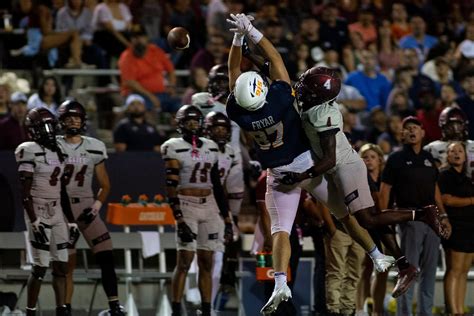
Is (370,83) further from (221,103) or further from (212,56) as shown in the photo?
(221,103)

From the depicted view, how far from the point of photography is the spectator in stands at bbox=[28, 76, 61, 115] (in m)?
13.6

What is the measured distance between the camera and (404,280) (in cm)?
1016

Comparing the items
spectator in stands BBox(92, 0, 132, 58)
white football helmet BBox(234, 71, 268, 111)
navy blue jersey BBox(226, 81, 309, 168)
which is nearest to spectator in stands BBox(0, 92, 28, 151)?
spectator in stands BBox(92, 0, 132, 58)

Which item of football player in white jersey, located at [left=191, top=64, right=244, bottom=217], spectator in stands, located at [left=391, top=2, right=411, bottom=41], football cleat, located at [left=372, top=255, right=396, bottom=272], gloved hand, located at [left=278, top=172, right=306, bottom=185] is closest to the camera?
gloved hand, located at [left=278, top=172, right=306, bottom=185]

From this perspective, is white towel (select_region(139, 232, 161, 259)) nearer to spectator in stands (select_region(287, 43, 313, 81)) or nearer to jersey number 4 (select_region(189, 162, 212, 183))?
jersey number 4 (select_region(189, 162, 212, 183))

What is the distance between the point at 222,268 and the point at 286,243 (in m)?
3.17

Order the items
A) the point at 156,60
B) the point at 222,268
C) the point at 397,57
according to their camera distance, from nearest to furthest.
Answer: the point at 222,268
the point at 156,60
the point at 397,57

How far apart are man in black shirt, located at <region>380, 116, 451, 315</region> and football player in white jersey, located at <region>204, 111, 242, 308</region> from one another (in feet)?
5.34

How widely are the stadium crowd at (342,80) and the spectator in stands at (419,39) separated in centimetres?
2

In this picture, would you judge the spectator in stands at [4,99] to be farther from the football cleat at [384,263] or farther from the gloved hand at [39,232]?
the football cleat at [384,263]

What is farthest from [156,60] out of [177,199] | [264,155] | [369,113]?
[264,155]

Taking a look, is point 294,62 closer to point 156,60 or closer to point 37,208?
point 156,60

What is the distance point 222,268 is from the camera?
12.8m

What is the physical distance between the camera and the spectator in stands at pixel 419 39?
16.8m
